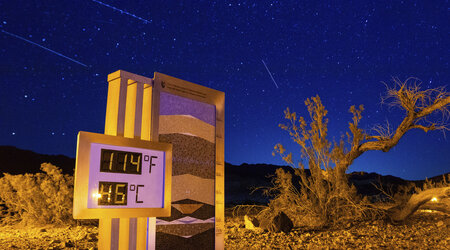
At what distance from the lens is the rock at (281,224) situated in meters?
8.95

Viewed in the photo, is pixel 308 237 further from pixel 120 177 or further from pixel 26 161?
pixel 26 161

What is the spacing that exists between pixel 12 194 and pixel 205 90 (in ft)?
30.2

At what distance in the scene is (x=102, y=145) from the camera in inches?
163

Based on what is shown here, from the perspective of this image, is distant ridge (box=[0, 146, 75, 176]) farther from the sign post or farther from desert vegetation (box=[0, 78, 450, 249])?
the sign post

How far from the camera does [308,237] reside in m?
8.40

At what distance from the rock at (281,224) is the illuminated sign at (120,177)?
478cm

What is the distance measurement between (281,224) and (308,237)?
740 mm

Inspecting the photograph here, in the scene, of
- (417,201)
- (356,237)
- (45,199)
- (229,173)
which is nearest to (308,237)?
(356,237)

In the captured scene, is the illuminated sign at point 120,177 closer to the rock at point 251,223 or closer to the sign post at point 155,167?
the sign post at point 155,167

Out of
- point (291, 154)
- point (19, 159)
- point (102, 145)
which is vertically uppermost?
point (19, 159)

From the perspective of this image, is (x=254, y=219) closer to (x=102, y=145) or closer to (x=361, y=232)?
(x=361, y=232)

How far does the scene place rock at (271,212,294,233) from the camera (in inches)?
352

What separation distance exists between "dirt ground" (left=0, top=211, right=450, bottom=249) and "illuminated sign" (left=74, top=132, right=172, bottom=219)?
3519 millimetres

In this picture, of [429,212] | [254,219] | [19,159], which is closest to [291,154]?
[254,219]
